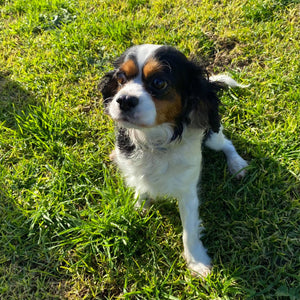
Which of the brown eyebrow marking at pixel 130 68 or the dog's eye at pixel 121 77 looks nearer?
the brown eyebrow marking at pixel 130 68

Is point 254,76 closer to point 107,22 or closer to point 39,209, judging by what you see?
point 107,22

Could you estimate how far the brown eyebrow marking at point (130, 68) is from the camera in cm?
194

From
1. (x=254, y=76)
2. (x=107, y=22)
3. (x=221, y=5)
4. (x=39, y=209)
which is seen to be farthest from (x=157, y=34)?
(x=39, y=209)

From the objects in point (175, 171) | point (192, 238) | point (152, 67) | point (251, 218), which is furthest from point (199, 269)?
point (152, 67)

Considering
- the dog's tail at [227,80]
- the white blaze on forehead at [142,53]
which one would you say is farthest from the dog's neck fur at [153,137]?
the dog's tail at [227,80]

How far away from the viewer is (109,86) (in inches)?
95.1

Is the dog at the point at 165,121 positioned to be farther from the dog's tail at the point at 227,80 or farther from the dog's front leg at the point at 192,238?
the dog's tail at the point at 227,80

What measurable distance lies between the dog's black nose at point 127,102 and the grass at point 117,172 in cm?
90

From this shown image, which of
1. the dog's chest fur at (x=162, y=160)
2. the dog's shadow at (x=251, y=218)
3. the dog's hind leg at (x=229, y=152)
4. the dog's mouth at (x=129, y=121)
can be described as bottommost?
the dog's shadow at (x=251, y=218)

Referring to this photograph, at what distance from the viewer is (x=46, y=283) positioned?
2.38m

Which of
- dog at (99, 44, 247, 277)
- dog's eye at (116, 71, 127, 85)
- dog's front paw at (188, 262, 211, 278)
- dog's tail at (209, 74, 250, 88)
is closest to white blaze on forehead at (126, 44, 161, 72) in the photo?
dog at (99, 44, 247, 277)

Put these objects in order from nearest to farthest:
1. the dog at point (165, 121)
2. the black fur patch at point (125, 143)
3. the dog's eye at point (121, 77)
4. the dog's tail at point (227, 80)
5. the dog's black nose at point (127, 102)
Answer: the dog's black nose at point (127, 102)
the dog at point (165, 121)
the dog's eye at point (121, 77)
the black fur patch at point (125, 143)
the dog's tail at point (227, 80)

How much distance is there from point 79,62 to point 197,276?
2.85 metres

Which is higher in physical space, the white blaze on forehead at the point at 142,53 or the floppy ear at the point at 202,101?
the white blaze on forehead at the point at 142,53
